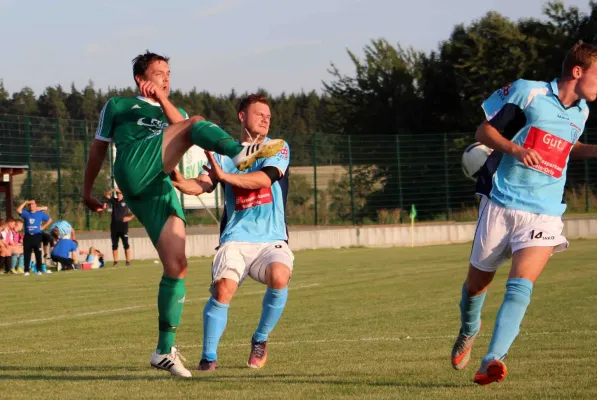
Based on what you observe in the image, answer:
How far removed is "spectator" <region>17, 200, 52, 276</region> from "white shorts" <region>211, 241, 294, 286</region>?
55.1ft

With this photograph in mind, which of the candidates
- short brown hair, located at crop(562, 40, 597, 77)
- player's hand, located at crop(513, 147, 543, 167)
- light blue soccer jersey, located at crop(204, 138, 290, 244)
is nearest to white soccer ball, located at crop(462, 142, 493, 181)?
player's hand, located at crop(513, 147, 543, 167)

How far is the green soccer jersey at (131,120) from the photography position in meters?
7.02

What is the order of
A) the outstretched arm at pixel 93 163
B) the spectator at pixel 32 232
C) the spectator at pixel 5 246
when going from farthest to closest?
the spectator at pixel 5 246
the spectator at pixel 32 232
the outstretched arm at pixel 93 163

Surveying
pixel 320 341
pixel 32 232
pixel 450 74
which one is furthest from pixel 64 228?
pixel 450 74

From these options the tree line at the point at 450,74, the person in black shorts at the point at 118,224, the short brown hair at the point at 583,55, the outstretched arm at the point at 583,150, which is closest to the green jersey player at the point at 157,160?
the short brown hair at the point at 583,55

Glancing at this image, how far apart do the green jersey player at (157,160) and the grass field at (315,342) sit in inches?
20.6

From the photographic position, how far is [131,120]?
23.1ft

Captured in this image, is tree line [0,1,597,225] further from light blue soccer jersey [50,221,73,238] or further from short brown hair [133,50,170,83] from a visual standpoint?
short brown hair [133,50,170,83]

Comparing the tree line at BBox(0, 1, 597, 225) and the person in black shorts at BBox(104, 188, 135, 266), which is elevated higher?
the tree line at BBox(0, 1, 597, 225)

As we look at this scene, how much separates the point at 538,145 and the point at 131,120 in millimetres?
2664

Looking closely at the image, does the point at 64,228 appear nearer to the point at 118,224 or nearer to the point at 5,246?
the point at 118,224

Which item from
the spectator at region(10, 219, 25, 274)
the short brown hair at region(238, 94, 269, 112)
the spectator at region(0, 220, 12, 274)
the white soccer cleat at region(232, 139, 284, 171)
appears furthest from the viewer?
the spectator at region(10, 219, 25, 274)

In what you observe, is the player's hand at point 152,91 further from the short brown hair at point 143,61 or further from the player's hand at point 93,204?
the player's hand at point 93,204

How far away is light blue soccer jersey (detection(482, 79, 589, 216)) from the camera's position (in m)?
6.64
